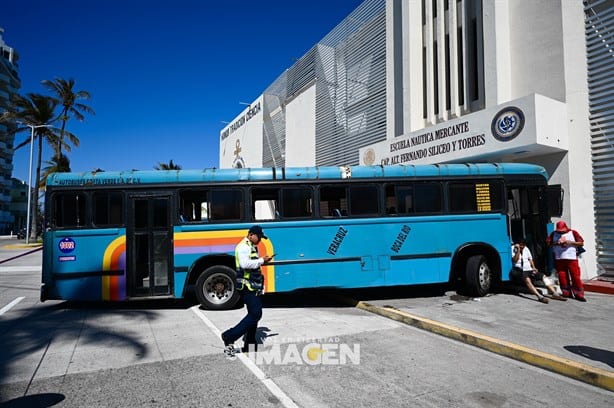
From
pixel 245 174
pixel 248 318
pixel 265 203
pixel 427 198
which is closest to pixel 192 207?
pixel 245 174

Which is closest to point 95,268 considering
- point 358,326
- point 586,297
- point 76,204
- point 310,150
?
point 76,204

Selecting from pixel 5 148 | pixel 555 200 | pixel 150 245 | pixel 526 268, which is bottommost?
pixel 526 268

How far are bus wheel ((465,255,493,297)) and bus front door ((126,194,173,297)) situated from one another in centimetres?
681

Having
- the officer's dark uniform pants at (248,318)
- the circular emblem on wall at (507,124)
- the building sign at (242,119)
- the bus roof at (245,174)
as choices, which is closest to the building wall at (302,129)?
the building sign at (242,119)

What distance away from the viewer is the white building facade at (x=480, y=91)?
10380 millimetres

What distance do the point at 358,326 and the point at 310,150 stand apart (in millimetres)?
17278

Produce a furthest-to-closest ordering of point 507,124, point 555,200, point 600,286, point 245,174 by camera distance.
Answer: point 507,124 → point 600,286 → point 555,200 → point 245,174

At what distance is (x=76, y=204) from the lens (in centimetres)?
822

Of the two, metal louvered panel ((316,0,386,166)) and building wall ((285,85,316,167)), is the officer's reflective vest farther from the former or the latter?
building wall ((285,85,316,167))

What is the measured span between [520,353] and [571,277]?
15.9 ft

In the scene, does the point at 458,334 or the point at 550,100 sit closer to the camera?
the point at 458,334

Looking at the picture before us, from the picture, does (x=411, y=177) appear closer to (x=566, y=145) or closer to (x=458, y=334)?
(x=458, y=334)

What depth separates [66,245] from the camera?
26.5ft

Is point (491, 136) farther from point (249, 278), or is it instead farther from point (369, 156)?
point (249, 278)
